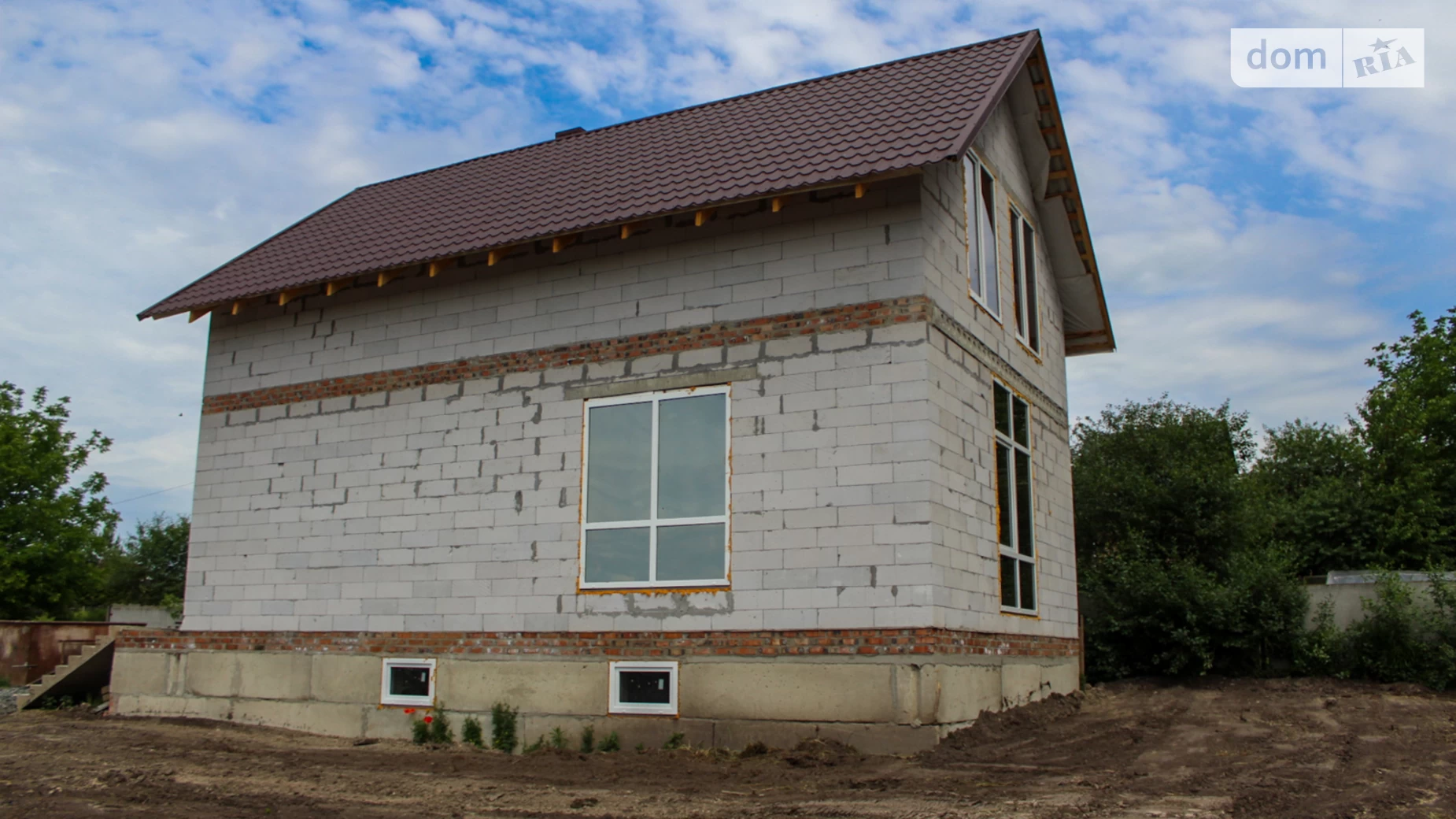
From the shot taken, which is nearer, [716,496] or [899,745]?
[899,745]

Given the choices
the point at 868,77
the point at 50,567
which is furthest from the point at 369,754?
the point at 50,567

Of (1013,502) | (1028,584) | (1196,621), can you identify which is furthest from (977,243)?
(1196,621)

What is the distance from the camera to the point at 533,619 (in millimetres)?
11258

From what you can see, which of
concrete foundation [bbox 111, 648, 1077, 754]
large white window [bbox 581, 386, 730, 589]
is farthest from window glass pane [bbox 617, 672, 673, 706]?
large white window [bbox 581, 386, 730, 589]

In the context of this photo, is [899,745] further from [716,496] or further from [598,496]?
[598,496]

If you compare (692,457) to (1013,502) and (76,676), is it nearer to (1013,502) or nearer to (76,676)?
(1013,502)

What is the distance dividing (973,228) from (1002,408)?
6.60 ft

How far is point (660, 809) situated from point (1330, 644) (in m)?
11.6

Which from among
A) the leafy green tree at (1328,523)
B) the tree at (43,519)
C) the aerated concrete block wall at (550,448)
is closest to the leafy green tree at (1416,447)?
the leafy green tree at (1328,523)

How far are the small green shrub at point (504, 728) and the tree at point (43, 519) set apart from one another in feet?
76.2

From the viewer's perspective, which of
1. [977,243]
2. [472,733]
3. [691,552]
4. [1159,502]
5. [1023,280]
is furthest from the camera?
[1159,502]

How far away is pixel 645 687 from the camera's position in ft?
34.8

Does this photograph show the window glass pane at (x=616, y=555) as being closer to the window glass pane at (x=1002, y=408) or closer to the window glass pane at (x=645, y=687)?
the window glass pane at (x=645, y=687)

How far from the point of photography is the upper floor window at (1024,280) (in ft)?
45.0
